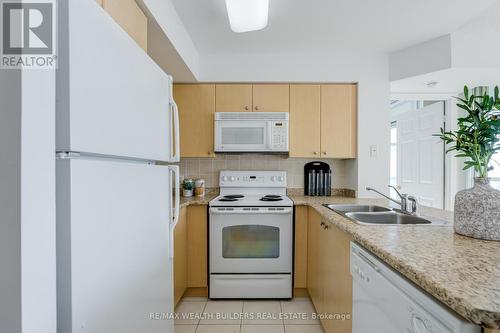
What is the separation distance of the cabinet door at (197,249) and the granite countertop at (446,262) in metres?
1.43

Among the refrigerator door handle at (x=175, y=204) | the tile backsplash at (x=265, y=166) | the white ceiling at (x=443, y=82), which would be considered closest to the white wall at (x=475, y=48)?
the white ceiling at (x=443, y=82)

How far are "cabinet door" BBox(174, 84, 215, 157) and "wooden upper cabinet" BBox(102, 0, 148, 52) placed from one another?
117cm

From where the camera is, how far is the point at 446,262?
779 millimetres

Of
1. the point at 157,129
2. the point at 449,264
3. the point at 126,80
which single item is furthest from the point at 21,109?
the point at 449,264

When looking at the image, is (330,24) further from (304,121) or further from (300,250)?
(300,250)

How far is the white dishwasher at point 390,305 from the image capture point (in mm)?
636

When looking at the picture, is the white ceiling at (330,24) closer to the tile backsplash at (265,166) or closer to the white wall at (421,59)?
the white wall at (421,59)

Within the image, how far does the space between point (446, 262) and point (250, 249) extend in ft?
5.46

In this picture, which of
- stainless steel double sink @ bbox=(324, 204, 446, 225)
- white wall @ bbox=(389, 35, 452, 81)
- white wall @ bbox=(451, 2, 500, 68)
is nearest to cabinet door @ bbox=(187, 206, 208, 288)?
stainless steel double sink @ bbox=(324, 204, 446, 225)

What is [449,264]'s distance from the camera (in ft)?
2.50

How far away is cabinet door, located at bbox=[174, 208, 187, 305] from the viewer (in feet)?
6.51

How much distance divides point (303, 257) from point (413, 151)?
2.16 metres

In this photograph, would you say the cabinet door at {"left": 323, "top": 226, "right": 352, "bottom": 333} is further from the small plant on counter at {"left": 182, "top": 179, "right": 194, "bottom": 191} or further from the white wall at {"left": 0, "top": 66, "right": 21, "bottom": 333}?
the small plant on counter at {"left": 182, "top": 179, "right": 194, "bottom": 191}

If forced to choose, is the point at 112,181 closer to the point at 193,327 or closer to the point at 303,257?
the point at 193,327
